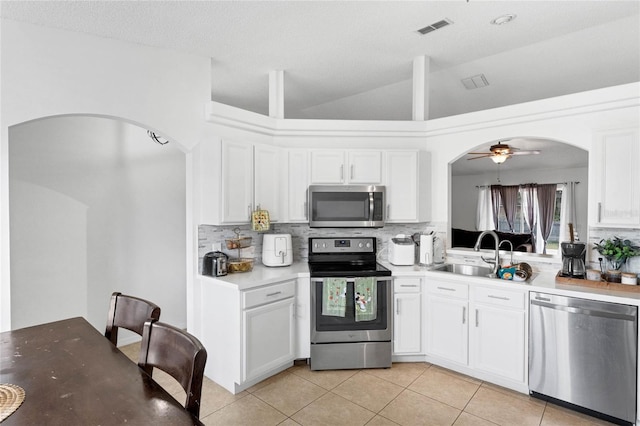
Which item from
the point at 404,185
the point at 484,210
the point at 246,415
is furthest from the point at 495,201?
the point at 246,415

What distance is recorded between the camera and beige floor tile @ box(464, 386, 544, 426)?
2346 millimetres

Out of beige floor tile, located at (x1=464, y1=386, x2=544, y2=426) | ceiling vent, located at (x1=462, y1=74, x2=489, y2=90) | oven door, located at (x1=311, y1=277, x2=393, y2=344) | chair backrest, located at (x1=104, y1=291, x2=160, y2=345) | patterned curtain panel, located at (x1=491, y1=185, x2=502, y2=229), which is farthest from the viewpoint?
patterned curtain panel, located at (x1=491, y1=185, x2=502, y2=229)

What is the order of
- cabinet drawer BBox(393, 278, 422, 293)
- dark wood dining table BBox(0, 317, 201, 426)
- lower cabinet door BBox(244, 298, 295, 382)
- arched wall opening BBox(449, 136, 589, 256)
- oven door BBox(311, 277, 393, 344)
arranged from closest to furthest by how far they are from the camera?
dark wood dining table BBox(0, 317, 201, 426) → lower cabinet door BBox(244, 298, 295, 382) → oven door BBox(311, 277, 393, 344) → cabinet drawer BBox(393, 278, 422, 293) → arched wall opening BBox(449, 136, 589, 256)

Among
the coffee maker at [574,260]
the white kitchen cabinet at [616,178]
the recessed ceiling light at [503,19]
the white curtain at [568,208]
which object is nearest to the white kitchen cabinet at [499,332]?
the coffee maker at [574,260]

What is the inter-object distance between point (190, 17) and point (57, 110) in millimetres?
1218

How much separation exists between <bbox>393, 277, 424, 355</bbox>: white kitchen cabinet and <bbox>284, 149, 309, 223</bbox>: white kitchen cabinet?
1.18m

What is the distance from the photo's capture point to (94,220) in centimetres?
346

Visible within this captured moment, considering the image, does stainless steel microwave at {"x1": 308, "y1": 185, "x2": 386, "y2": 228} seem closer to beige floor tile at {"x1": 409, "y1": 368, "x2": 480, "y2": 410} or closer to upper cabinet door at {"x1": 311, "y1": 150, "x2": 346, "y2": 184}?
upper cabinet door at {"x1": 311, "y1": 150, "x2": 346, "y2": 184}

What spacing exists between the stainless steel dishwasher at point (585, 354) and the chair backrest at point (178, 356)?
101 inches

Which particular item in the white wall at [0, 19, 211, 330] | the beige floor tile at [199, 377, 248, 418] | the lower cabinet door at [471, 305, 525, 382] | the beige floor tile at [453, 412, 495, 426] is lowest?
the beige floor tile at [199, 377, 248, 418]

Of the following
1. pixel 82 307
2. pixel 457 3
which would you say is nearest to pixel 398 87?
pixel 457 3

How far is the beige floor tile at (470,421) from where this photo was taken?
2295 mm

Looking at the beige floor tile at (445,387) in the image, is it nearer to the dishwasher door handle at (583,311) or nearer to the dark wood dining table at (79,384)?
the dishwasher door handle at (583,311)

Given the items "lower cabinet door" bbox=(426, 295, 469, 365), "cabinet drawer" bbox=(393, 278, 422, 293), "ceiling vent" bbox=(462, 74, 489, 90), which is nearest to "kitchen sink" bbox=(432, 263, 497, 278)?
"cabinet drawer" bbox=(393, 278, 422, 293)
